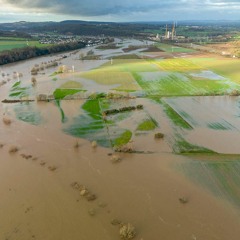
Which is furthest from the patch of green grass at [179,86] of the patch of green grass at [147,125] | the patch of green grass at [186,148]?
the patch of green grass at [186,148]

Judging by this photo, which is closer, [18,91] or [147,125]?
[147,125]

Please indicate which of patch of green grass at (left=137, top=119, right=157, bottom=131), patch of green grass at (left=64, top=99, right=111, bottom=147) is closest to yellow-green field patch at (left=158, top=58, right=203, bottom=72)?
patch of green grass at (left=64, top=99, right=111, bottom=147)

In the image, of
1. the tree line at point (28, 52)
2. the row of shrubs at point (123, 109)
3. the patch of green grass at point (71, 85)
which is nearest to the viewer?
the row of shrubs at point (123, 109)

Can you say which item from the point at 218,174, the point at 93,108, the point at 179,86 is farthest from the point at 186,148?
the point at 179,86

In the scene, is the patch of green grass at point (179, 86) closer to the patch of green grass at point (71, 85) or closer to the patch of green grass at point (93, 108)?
the patch of green grass at point (93, 108)

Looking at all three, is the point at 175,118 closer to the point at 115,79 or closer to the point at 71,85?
the point at 71,85

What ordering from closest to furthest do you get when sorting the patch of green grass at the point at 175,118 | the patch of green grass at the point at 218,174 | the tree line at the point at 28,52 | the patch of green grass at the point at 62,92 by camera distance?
the patch of green grass at the point at 218,174
the patch of green grass at the point at 175,118
the patch of green grass at the point at 62,92
the tree line at the point at 28,52
